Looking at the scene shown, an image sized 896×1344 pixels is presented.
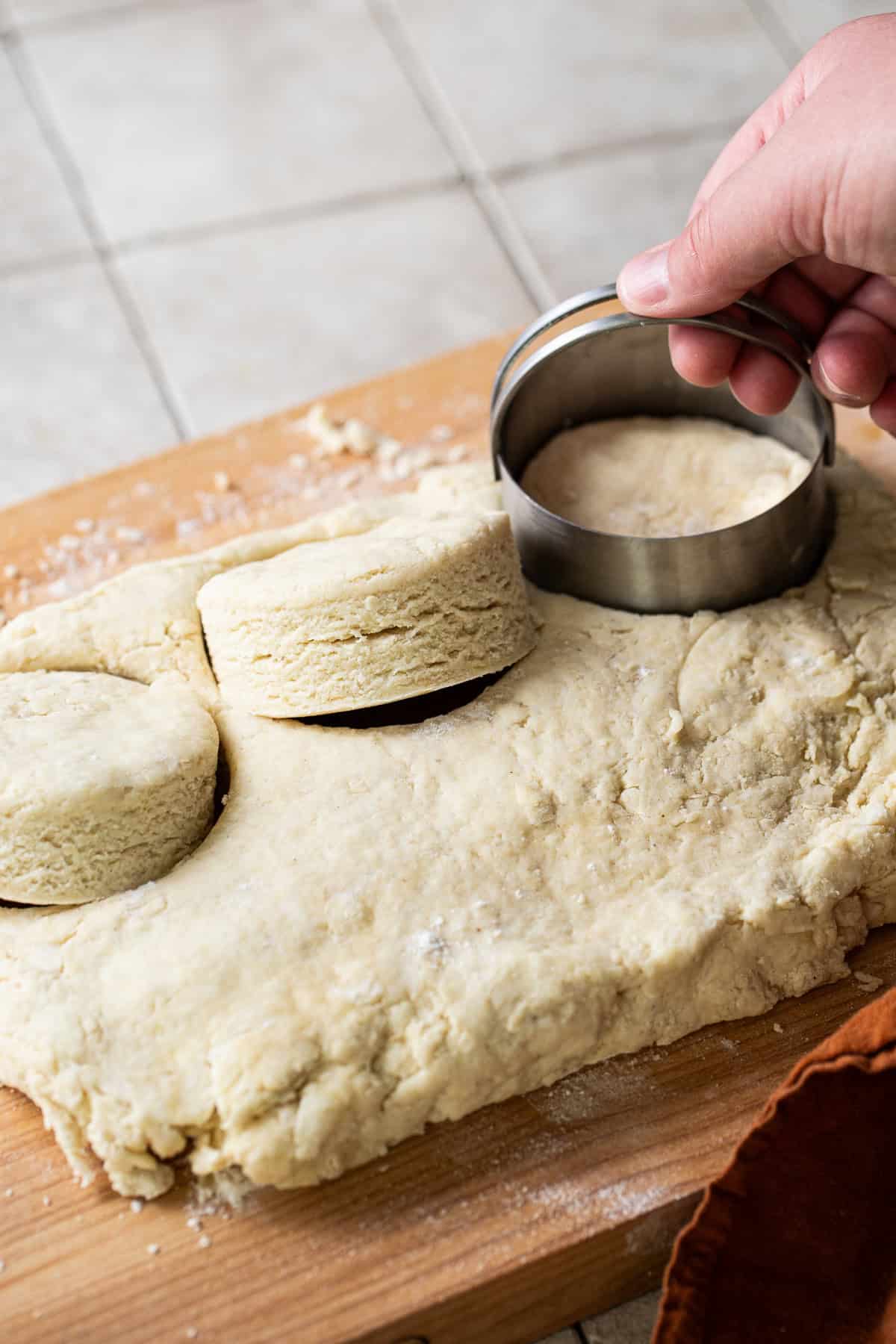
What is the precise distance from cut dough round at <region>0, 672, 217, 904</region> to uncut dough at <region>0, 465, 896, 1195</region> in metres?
0.03

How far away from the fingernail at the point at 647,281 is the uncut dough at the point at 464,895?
14.1 inches

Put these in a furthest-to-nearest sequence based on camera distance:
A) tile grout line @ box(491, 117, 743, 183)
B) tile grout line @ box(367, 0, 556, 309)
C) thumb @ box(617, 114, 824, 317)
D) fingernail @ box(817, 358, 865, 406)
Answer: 1. tile grout line @ box(491, 117, 743, 183)
2. tile grout line @ box(367, 0, 556, 309)
3. fingernail @ box(817, 358, 865, 406)
4. thumb @ box(617, 114, 824, 317)

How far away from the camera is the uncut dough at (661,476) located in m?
1.66

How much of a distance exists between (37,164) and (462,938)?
2.35 meters

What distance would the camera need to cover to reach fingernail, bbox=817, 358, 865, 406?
1619mm

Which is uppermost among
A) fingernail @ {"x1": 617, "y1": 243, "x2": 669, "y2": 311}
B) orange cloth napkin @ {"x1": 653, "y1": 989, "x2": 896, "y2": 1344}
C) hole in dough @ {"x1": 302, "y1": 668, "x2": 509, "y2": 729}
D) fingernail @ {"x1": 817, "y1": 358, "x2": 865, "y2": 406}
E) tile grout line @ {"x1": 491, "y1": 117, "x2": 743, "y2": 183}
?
fingernail @ {"x1": 617, "y1": 243, "x2": 669, "y2": 311}

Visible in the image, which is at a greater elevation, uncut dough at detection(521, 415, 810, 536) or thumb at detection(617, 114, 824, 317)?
thumb at detection(617, 114, 824, 317)

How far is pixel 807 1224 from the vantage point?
4.17 feet

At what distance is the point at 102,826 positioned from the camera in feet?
4.43

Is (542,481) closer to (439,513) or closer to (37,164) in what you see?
(439,513)

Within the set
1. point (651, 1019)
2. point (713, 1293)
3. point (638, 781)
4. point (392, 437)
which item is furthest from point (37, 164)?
point (713, 1293)

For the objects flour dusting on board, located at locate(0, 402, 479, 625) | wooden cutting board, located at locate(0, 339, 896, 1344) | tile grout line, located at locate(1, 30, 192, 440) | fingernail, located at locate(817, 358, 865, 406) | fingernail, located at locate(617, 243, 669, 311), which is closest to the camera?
wooden cutting board, located at locate(0, 339, 896, 1344)

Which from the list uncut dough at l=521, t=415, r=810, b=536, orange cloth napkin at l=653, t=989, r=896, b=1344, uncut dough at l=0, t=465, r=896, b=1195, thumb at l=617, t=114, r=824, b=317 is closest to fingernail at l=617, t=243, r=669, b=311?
thumb at l=617, t=114, r=824, b=317

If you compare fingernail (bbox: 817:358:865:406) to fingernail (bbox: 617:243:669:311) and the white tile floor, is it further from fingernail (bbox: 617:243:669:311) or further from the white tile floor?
the white tile floor
